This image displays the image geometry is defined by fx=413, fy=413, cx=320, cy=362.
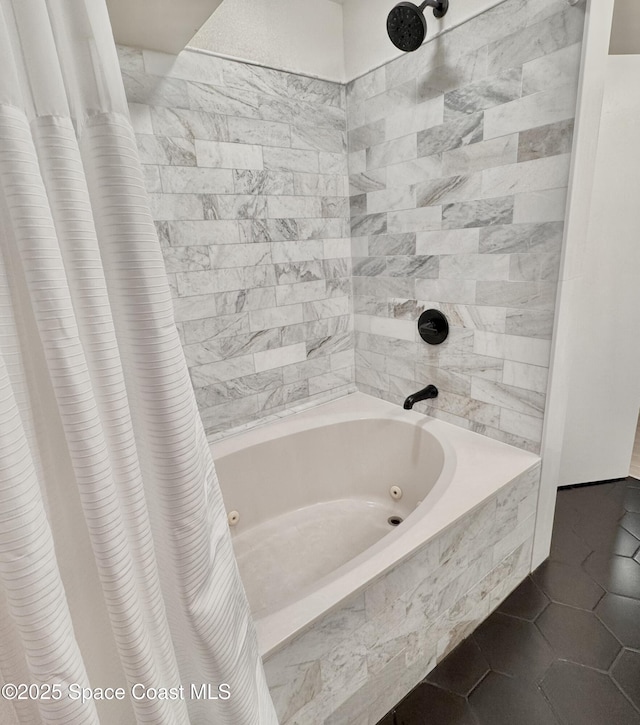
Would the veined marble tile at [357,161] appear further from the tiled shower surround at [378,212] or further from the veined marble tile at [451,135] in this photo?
the veined marble tile at [451,135]

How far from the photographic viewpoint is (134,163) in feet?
1.79

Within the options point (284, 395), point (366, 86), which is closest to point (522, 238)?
point (366, 86)

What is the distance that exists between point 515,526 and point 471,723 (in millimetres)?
Answer: 636

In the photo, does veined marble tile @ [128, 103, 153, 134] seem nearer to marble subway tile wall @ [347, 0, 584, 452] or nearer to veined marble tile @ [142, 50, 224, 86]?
veined marble tile @ [142, 50, 224, 86]

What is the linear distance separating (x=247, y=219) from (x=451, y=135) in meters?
0.88

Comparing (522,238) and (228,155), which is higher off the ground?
(228,155)

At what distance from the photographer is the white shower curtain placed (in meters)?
0.47

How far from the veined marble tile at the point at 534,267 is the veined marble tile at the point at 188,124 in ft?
4.03

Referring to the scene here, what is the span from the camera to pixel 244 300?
5.98 ft

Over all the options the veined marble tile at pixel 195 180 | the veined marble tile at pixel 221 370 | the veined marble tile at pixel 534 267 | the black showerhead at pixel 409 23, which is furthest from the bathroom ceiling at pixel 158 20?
the veined marble tile at pixel 534 267

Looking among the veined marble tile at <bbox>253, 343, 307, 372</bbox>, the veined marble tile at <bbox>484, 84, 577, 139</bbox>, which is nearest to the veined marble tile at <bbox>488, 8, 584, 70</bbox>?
the veined marble tile at <bbox>484, 84, 577, 139</bbox>

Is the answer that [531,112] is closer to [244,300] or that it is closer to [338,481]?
[244,300]

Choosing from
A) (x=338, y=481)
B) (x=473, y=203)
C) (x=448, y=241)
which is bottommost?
(x=338, y=481)

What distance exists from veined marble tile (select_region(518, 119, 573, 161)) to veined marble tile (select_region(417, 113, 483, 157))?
18 cm
